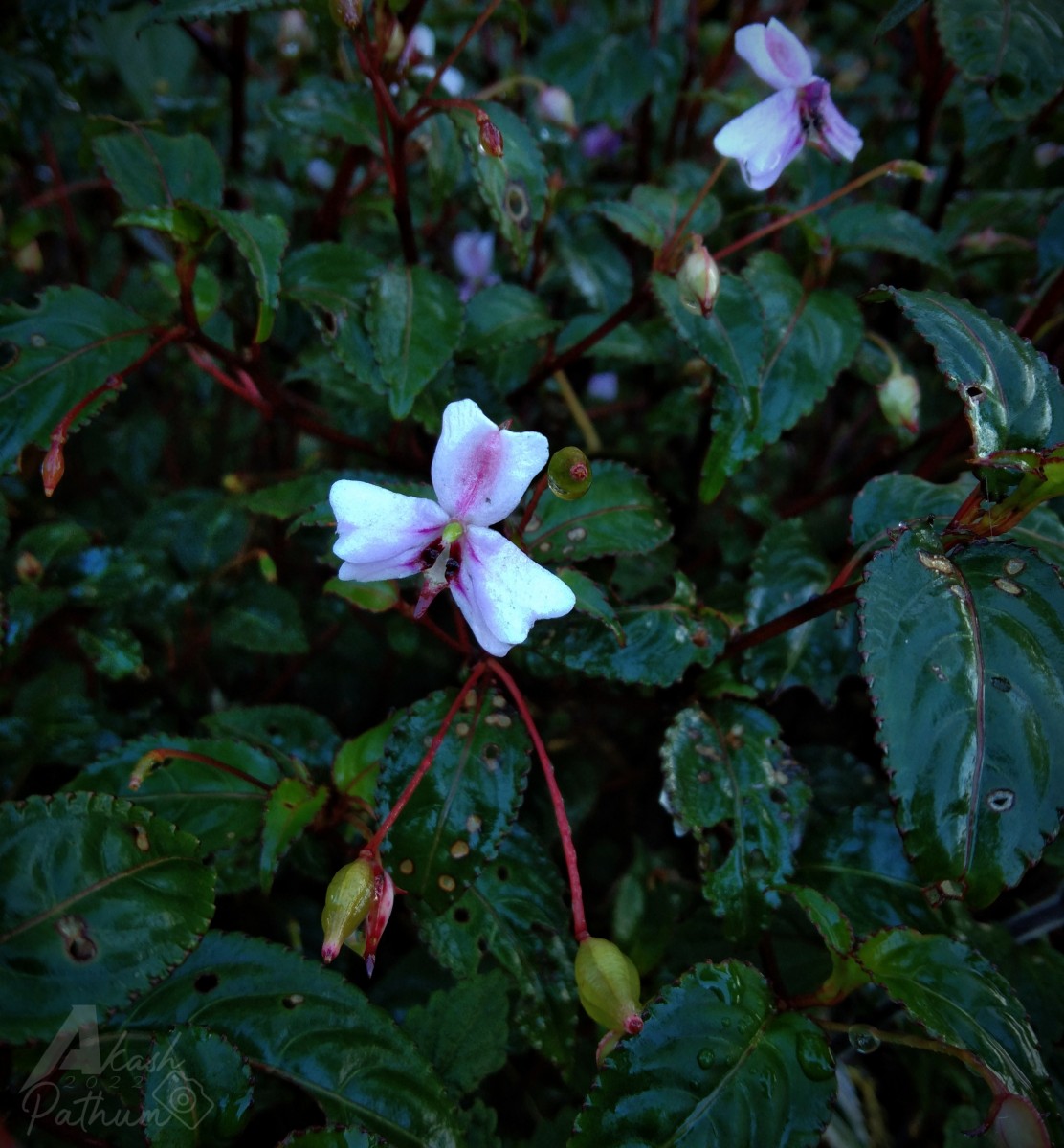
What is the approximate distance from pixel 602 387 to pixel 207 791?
32.6 inches

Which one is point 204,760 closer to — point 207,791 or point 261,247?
point 207,791

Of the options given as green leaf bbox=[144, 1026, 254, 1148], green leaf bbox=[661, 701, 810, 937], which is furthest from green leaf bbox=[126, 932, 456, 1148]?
green leaf bbox=[661, 701, 810, 937]

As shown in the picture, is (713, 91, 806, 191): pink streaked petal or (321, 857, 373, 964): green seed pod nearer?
(321, 857, 373, 964): green seed pod

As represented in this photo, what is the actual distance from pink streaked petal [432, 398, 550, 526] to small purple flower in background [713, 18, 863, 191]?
39 cm

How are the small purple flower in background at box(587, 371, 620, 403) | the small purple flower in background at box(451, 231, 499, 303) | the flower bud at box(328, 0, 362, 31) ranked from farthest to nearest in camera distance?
the small purple flower in background at box(587, 371, 620, 403), the small purple flower in background at box(451, 231, 499, 303), the flower bud at box(328, 0, 362, 31)

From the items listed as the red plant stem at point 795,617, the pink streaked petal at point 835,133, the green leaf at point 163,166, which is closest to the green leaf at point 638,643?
the red plant stem at point 795,617

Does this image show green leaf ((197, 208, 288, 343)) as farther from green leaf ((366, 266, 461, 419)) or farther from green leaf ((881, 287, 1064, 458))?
green leaf ((881, 287, 1064, 458))

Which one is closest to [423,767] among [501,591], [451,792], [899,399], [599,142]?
[451,792]

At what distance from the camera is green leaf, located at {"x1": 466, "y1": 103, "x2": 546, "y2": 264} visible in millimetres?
708

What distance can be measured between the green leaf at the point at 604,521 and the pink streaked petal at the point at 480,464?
5.6 inches

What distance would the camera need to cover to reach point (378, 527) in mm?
515

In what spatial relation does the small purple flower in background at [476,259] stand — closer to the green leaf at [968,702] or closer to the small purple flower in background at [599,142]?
the small purple flower in background at [599,142]

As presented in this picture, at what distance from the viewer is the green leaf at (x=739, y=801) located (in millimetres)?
673

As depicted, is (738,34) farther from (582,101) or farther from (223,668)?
(223,668)
